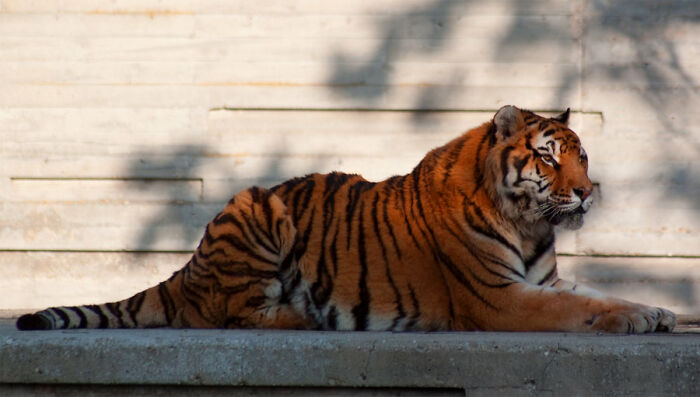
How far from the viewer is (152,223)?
19.1ft

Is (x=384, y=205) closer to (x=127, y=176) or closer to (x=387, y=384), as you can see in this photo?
(x=387, y=384)

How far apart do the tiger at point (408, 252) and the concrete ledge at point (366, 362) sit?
A: 0.52m

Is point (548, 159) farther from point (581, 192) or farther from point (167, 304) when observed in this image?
point (167, 304)

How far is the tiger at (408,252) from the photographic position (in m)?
3.85

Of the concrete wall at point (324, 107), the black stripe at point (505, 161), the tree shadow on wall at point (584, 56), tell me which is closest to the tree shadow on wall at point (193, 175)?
the concrete wall at point (324, 107)

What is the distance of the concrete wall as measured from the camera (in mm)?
5809

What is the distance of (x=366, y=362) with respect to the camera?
312 centimetres

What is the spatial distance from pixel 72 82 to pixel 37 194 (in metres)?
0.76

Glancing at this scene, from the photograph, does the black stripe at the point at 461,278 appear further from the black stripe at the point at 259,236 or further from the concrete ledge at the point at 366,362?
the black stripe at the point at 259,236

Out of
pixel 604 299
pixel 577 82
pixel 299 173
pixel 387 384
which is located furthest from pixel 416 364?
pixel 577 82

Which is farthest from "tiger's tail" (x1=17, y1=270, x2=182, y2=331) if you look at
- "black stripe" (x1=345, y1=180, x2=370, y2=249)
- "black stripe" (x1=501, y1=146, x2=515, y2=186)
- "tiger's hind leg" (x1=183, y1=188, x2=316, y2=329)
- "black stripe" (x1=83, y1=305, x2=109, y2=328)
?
"black stripe" (x1=501, y1=146, x2=515, y2=186)

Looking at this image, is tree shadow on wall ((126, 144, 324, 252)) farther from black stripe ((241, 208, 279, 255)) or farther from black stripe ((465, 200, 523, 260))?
black stripe ((465, 200, 523, 260))

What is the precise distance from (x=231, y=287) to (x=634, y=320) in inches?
67.3

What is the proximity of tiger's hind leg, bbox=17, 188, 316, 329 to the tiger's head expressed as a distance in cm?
100
